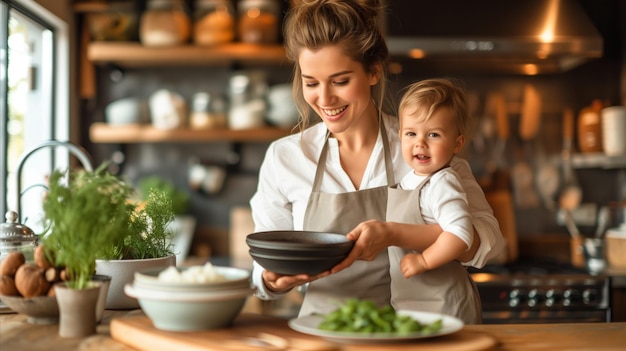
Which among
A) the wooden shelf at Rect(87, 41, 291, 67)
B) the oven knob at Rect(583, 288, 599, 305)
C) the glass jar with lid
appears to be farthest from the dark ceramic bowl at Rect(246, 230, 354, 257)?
the wooden shelf at Rect(87, 41, 291, 67)

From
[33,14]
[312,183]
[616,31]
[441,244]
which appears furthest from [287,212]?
[616,31]

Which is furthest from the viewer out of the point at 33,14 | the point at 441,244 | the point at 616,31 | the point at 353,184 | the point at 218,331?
the point at 616,31

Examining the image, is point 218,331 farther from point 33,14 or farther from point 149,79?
point 149,79

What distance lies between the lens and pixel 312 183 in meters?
2.15

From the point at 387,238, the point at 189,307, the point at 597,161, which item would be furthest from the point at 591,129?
the point at 189,307

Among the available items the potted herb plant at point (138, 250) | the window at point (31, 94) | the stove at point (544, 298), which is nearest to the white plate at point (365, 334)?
the potted herb plant at point (138, 250)

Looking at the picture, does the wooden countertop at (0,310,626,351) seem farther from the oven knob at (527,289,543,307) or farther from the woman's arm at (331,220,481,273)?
the oven knob at (527,289,543,307)

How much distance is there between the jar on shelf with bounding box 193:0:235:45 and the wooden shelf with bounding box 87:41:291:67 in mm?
46

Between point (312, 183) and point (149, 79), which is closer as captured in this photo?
point (312, 183)

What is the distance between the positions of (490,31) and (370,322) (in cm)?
250

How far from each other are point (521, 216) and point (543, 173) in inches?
10.8

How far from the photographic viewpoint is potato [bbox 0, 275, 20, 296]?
5.45 ft

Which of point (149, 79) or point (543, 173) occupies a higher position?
point (149, 79)

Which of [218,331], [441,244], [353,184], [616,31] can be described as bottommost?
[218,331]
